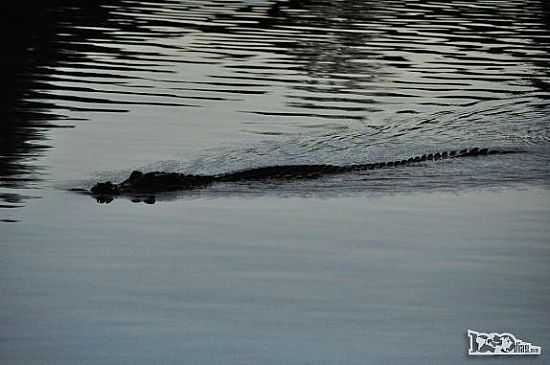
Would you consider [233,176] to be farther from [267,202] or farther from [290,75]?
[290,75]

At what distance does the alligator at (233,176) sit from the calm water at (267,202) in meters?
0.22

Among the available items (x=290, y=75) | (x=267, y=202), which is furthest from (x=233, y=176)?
(x=290, y=75)

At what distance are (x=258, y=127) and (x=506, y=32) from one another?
14921 mm

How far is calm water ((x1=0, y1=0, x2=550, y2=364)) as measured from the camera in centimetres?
1098

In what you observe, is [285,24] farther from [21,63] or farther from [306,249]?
[306,249]

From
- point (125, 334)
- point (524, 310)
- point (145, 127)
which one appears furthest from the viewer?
point (145, 127)

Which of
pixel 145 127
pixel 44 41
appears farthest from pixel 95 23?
pixel 145 127

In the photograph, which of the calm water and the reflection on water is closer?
the calm water

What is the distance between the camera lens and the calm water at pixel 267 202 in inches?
432

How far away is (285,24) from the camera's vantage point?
111 feet

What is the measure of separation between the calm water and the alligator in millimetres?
219

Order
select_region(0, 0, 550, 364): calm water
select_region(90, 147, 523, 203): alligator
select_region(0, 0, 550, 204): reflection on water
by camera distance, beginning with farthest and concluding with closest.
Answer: select_region(0, 0, 550, 204): reflection on water
select_region(90, 147, 523, 203): alligator
select_region(0, 0, 550, 364): calm water

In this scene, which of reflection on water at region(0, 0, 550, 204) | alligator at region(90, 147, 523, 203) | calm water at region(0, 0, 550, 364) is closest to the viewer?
calm water at region(0, 0, 550, 364)

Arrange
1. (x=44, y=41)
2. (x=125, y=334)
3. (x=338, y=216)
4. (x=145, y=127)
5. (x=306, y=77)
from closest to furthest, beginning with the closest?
1. (x=125, y=334)
2. (x=338, y=216)
3. (x=145, y=127)
4. (x=306, y=77)
5. (x=44, y=41)
